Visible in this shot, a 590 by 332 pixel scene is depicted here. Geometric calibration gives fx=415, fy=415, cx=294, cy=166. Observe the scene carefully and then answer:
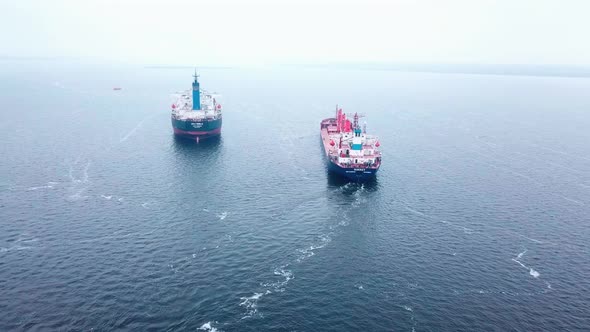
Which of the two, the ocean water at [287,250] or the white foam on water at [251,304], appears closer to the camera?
the white foam on water at [251,304]

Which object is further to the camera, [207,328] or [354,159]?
[354,159]

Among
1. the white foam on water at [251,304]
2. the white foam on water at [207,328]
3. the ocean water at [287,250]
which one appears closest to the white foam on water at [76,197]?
the ocean water at [287,250]

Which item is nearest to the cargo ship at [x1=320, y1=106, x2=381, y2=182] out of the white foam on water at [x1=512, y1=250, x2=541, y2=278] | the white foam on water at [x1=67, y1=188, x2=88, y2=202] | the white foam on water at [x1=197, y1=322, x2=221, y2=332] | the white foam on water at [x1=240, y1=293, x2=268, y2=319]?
the white foam on water at [x1=512, y1=250, x2=541, y2=278]

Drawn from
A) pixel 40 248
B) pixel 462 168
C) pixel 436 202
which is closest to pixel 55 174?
pixel 40 248

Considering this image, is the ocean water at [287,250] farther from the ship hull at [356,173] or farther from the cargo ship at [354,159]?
the cargo ship at [354,159]

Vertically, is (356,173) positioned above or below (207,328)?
→ above

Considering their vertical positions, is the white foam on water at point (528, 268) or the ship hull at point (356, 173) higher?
the ship hull at point (356, 173)

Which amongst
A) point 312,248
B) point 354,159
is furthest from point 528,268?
point 354,159

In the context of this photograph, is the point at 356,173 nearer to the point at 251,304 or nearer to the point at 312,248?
the point at 312,248

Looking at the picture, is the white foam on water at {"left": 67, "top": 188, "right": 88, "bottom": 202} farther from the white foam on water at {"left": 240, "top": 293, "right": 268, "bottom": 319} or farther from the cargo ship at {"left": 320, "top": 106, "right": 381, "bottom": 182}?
the cargo ship at {"left": 320, "top": 106, "right": 381, "bottom": 182}

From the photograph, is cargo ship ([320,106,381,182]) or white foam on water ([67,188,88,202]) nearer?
white foam on water ([67,188,88,202])

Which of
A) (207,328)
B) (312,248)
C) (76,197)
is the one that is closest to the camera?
(207,328)

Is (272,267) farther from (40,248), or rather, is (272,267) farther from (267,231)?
(40,248)
